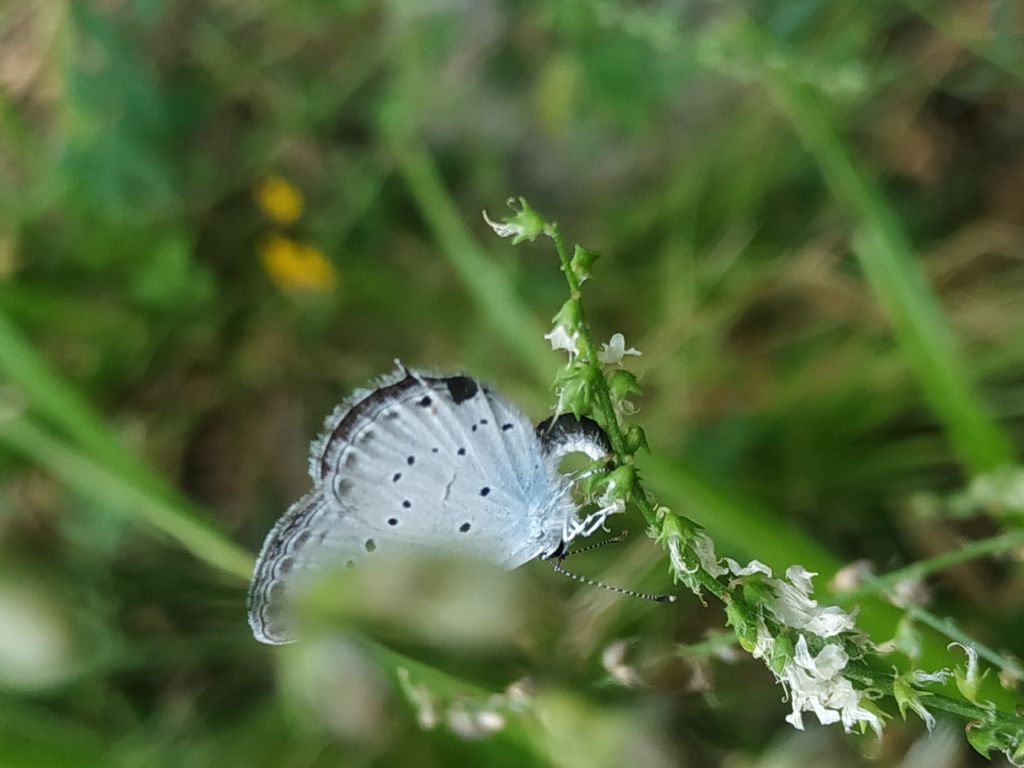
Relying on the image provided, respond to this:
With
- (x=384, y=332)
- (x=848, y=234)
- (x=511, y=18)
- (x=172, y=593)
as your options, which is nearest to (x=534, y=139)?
(x=511, y=18)

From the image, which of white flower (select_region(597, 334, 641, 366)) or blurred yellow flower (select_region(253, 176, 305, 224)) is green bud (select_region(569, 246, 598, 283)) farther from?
blurred yellow flower (select_region(253, 176, 305, 224))

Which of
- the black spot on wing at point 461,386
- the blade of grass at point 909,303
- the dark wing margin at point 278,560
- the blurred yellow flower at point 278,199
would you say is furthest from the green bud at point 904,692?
the blurred yellow flower at point 278,199

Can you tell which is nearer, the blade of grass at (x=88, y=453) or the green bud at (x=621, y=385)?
the green bud at (x=621, y=385)

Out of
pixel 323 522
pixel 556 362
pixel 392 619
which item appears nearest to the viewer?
pixel 323 522

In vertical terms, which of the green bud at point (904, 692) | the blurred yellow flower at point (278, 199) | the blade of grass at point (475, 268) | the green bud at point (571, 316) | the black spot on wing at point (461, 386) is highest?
the blurred yellow flower at point (278, 199)

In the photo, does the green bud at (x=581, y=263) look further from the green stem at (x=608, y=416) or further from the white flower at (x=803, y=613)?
the white flower at (x=803, y=613)

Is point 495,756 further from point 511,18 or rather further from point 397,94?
point 511,18
